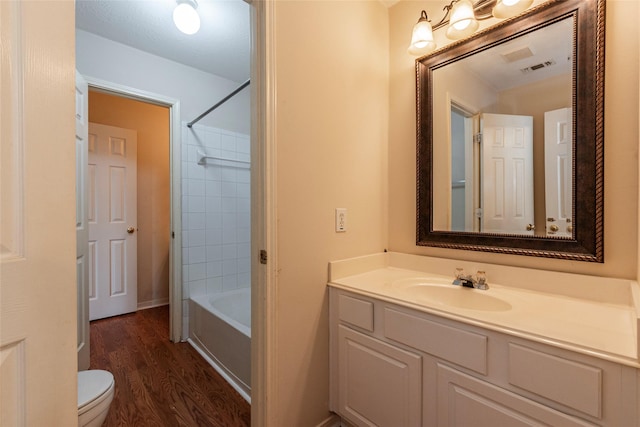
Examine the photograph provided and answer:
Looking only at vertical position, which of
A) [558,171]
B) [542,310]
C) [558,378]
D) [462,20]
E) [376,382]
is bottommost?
[376,382]

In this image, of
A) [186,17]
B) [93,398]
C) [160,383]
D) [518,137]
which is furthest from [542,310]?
[186,17]

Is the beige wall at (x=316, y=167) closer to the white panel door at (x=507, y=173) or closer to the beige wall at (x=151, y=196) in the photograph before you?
the white panel door at (x=507, y=173)

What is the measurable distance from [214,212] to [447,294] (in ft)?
6.86

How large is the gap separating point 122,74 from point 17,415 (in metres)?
2.36

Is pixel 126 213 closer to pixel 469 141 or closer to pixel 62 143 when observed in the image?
pixel 62 143

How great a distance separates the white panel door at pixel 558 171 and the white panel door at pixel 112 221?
11.4 ft

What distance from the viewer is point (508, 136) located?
1.30 m

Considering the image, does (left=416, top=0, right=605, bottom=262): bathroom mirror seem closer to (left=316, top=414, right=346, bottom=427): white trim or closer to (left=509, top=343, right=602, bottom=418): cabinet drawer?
(left=509, top=343, right=602, bottom=418): cabinet drawer

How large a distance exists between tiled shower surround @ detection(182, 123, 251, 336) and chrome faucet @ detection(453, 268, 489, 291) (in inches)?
Result: 80.0

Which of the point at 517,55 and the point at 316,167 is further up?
the point at 517,55

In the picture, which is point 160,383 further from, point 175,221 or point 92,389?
point 175,221

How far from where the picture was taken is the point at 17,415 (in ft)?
1.94

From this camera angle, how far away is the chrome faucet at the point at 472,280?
1.25m

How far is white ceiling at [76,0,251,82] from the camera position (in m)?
1.80
